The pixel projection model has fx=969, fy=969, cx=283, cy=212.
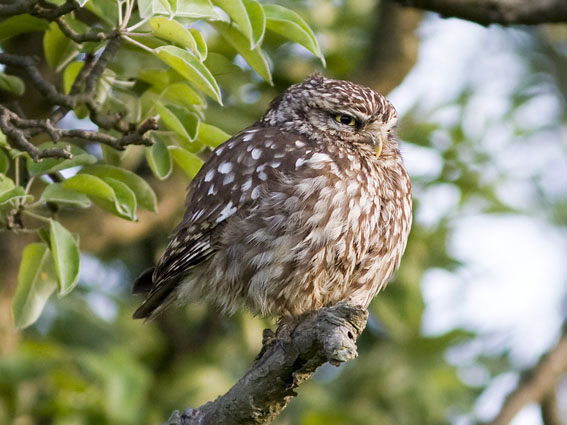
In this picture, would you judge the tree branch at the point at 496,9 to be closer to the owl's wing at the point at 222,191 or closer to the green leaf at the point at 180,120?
the owl's wing at the point at 222,191

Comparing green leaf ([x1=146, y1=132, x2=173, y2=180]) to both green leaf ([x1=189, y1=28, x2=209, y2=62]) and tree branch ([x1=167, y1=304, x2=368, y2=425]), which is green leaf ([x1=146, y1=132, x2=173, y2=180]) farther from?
tree branch ([x1=167, y1=304, x2=368, y2=425])

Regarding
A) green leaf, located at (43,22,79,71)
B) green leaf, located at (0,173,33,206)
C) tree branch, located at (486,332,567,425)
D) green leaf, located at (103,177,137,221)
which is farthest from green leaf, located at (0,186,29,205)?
tree branch, located at (486,332,567,425)

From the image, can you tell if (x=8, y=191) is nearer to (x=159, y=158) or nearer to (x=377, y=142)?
(x=159, y=158)

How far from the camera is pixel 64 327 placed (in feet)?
17.2

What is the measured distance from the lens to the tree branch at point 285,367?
2.51 metres

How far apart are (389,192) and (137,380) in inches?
64.6

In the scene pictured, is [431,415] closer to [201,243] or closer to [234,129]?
[234,129]

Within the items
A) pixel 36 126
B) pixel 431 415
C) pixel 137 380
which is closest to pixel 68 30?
pixel 36 126

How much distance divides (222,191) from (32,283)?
83cm

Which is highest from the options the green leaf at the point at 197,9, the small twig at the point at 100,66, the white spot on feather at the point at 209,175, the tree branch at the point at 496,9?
the green leaf at the point at 197,9

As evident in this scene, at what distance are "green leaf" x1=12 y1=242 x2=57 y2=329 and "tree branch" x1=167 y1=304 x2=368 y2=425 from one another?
0.59 m

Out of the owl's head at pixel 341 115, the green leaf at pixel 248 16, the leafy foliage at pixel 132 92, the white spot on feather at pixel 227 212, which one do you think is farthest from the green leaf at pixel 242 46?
the owl's head at pixel 341 115

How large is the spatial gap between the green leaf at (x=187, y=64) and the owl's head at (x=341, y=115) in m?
1.08

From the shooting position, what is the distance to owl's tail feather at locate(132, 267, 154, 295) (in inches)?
147
